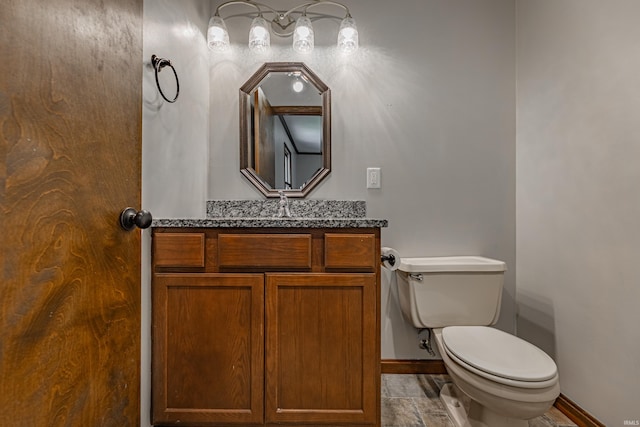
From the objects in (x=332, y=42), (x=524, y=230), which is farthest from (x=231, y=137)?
(x=524, y=230)

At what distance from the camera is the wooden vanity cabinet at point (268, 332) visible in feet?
3.64

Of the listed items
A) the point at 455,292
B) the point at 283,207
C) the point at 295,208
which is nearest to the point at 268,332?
the point at 283,207

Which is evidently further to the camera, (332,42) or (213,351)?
(332,42)

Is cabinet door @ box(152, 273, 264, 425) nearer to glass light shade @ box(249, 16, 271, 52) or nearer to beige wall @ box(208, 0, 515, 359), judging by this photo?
beige wall @ box(208, 0, 515, 359)

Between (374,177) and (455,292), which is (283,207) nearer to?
(374,177)

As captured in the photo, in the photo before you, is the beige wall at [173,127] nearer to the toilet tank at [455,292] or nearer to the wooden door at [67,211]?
the wooden door at [67,211]

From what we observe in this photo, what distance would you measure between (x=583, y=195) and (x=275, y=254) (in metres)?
1.36

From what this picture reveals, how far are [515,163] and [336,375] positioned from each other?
1.56m

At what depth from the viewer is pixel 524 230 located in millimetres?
1690

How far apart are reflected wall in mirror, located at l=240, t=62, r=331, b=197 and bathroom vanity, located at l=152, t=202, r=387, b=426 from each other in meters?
0.71

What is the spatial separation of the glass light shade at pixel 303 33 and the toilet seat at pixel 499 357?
1649mm

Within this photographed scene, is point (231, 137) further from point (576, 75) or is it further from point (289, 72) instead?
point (576, 75)

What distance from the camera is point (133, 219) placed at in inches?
35.0

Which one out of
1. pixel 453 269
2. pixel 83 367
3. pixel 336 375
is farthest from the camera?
pixel 453 269
